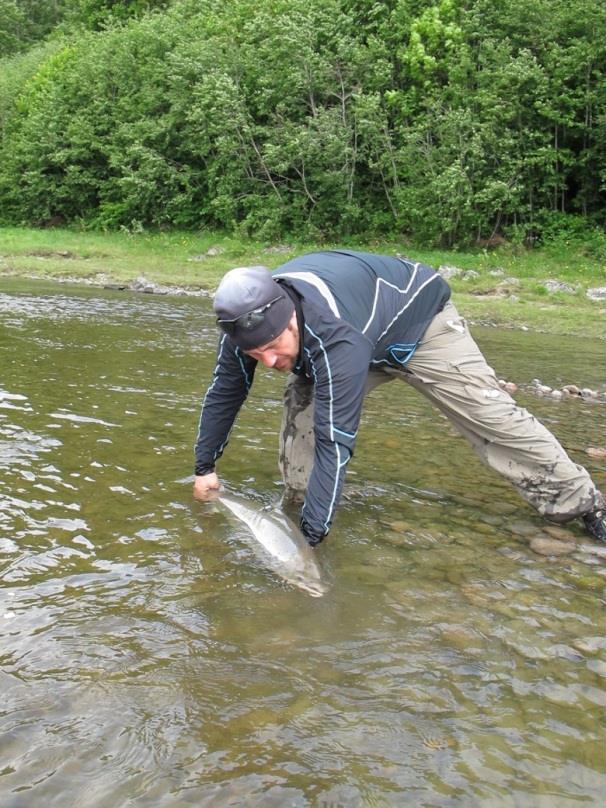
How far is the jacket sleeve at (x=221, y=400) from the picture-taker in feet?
14.9

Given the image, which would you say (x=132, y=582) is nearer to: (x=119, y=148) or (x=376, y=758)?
(x=376, y=758)

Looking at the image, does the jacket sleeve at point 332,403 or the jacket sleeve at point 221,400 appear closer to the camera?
the jacket sleeve at point 332,403

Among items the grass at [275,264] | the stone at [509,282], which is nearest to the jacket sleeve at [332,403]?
the grass at [275,264]

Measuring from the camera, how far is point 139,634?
368 cm

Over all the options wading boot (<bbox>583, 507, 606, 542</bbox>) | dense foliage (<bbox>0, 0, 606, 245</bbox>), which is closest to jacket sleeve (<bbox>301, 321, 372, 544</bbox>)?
wading boot (<bbox>583, 507, 606, 542</bbox>)

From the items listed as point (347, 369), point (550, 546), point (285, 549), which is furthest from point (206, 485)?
point (550, 546)

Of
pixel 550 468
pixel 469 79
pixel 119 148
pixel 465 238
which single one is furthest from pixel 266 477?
pixel 119 148

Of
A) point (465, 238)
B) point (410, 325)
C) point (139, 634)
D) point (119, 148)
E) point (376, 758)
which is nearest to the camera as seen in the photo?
point (376, 758)

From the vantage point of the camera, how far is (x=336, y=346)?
150 inches

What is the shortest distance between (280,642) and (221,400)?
170cm

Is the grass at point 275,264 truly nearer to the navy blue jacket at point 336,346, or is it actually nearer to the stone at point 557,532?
the stone at point 557,532

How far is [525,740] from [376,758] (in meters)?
0.65

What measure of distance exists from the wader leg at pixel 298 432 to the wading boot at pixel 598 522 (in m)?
1.72

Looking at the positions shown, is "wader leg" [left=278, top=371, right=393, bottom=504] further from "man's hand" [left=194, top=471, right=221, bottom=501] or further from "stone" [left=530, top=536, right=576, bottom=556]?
"stone" [left=530, top=536, right=576, bottom=556]
